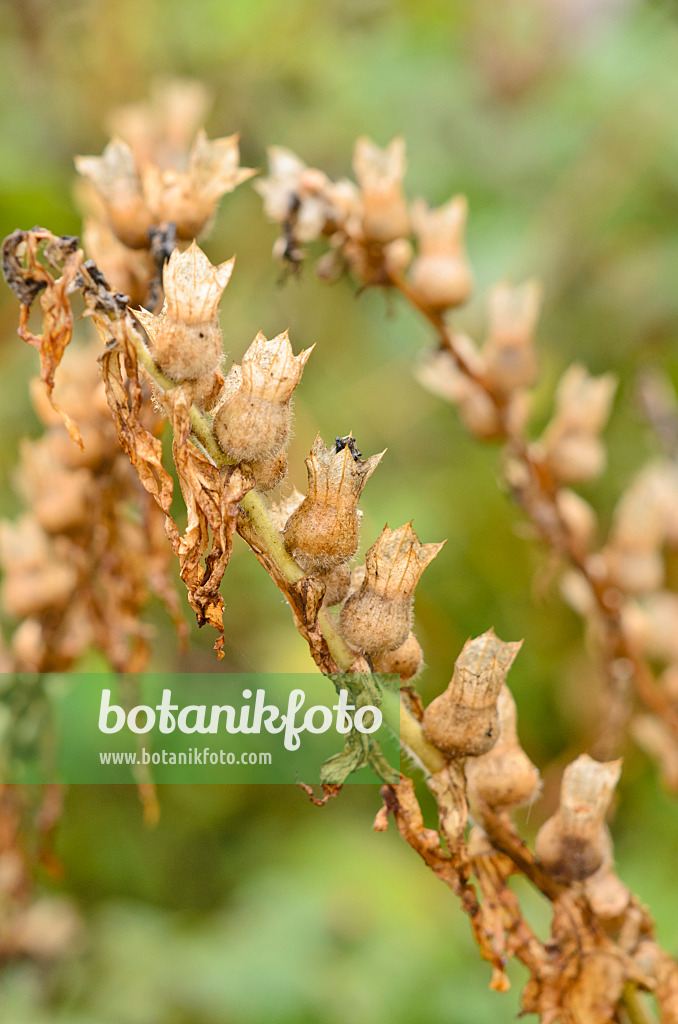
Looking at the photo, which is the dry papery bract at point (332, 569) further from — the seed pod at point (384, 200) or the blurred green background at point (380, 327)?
the blurred green background at point (380, 327)

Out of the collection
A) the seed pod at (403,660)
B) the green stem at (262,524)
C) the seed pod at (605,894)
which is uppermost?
the green stem at (262,524)

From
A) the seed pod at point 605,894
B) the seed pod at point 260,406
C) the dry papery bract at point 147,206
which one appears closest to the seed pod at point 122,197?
the dry papery bract at point 147,206

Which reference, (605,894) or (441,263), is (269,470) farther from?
(441,263)

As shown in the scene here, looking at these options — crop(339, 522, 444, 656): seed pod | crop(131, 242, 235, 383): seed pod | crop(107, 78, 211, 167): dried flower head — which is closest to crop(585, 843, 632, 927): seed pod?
crop(339, 522, 444, 656): seed pod

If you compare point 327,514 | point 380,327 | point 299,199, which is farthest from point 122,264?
point 380,327

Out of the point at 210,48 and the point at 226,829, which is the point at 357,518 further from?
the point at 210,48

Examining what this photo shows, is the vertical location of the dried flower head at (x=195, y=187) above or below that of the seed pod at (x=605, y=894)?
above

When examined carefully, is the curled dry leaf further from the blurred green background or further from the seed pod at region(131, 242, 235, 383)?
the blurred green background
